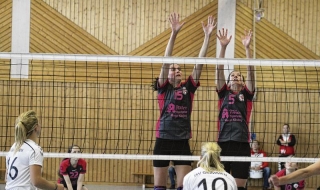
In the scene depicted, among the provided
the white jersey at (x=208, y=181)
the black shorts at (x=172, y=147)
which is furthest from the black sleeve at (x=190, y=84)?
the white jersey at (x=208, y=181)

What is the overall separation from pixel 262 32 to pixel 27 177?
1195 centimetres

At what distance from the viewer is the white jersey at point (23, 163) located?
5961 mm

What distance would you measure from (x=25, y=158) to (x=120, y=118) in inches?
417

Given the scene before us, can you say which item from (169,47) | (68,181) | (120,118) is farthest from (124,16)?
(169,47)

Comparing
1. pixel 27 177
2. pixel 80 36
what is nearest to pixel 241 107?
pixel 27 177

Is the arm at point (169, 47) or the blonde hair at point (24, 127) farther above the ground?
the arm at point (169, 47)

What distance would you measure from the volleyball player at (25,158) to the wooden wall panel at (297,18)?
38.6ft

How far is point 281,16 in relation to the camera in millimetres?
16875

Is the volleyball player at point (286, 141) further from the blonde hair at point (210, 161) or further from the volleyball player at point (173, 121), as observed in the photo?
the blonde hair at point (210, 161)

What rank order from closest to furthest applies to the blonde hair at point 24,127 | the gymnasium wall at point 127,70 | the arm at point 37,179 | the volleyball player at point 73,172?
the arm at point 37,179 < the blonde hair at point 24,127 < the volleyball player at point 73,172 < the gymnasium wall at point 127,70

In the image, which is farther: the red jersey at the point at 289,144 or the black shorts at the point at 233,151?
the red jersey at the point at 289,144

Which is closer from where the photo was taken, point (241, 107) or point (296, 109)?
point (241, 107)

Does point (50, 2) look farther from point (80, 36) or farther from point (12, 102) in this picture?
point (12, 102)

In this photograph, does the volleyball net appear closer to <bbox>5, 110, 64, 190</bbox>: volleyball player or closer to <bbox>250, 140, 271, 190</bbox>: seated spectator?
<bbox>250, 140, 271, 190</bbox>: seated spectator
